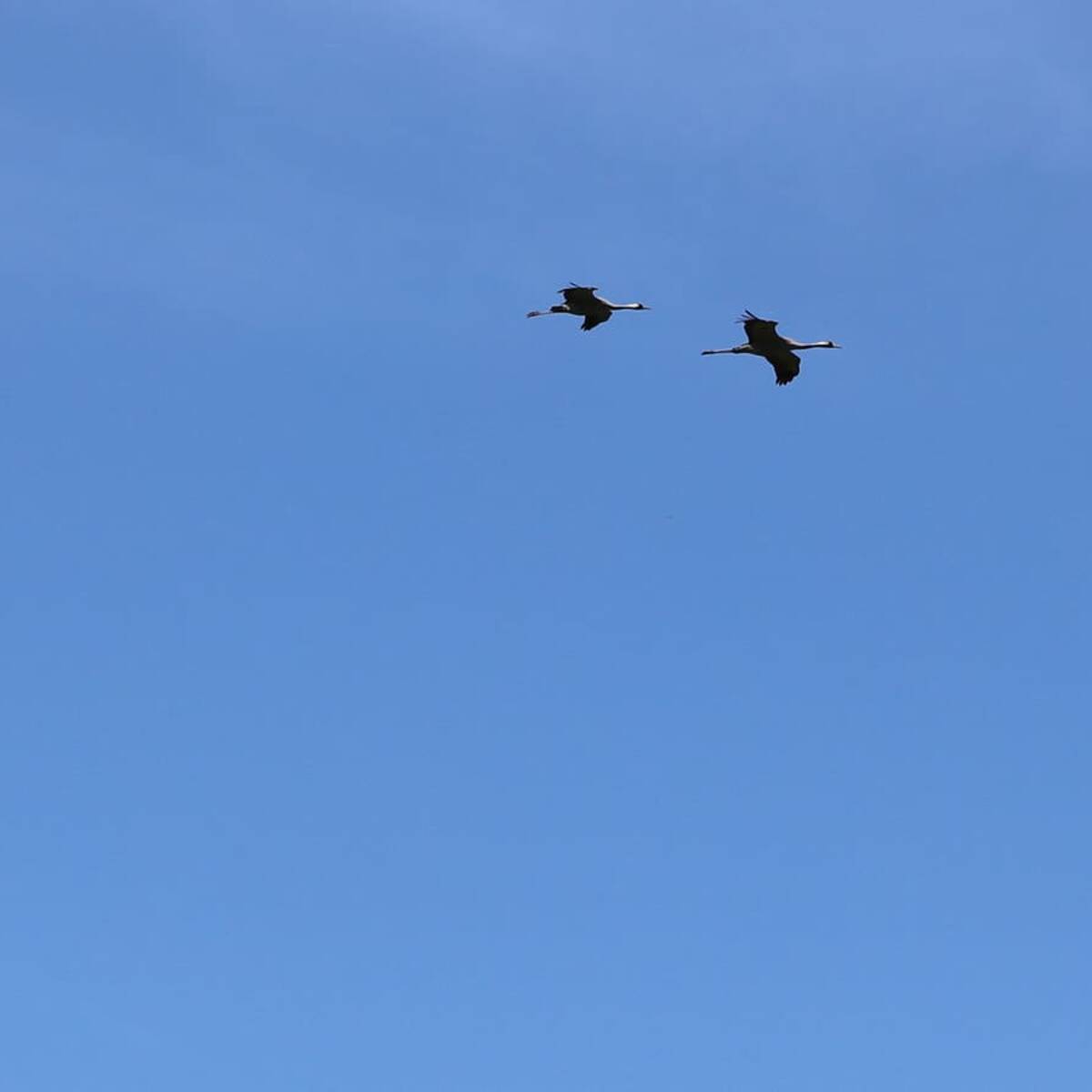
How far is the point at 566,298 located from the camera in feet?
353

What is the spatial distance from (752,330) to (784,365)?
238 centimetres

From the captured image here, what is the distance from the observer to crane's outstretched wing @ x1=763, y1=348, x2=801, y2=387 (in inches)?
4070

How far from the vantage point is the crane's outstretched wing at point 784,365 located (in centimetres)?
10338

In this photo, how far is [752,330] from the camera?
102 meters

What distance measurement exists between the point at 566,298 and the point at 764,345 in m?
8.76

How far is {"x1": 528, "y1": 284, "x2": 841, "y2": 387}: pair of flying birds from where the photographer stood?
335 ft

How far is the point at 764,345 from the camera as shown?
338 ft

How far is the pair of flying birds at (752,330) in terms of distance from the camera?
4023 inches

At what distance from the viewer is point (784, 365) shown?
104 metres
